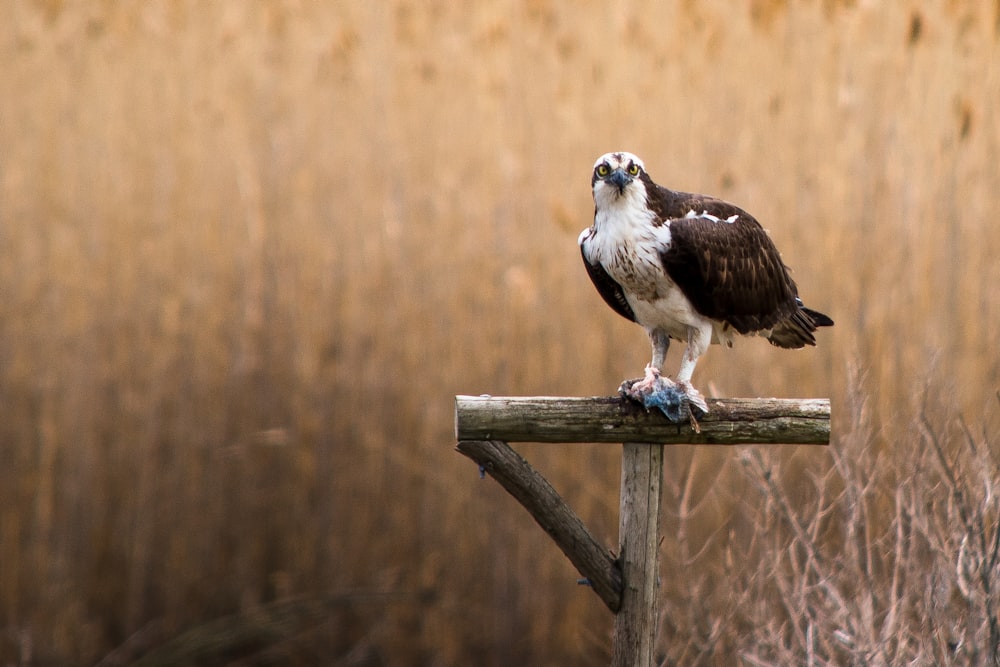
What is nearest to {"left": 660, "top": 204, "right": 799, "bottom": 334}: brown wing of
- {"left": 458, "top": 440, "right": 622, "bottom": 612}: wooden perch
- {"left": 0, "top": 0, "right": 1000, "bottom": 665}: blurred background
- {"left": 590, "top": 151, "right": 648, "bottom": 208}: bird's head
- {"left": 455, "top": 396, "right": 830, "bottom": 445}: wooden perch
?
{"left": 590, "top": 151, "right": 648, "bottom": 208}: bird's head

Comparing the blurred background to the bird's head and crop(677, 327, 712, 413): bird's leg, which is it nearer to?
crop(677, 327, 712, 413): bird's leg

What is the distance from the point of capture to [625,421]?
215cm

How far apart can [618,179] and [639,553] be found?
2.25ft

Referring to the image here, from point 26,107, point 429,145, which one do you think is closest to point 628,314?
point 429,145

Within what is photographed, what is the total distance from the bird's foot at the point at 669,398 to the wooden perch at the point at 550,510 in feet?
0.76

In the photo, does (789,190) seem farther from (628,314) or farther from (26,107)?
(26,107)

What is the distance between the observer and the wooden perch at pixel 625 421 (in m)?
2.06

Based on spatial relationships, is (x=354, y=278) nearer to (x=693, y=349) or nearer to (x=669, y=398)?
(x=693, y=349)

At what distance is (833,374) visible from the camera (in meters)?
3.23

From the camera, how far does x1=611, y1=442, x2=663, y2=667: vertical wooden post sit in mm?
2162

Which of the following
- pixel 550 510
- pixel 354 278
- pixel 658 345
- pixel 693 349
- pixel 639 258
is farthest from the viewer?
pixel 354 278

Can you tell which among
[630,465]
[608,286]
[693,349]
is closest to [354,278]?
[608,286]

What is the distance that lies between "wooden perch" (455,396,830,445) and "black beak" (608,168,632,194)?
396 millimetres

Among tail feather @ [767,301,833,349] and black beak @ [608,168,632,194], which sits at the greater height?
black beak @ [608,168,632,194]
